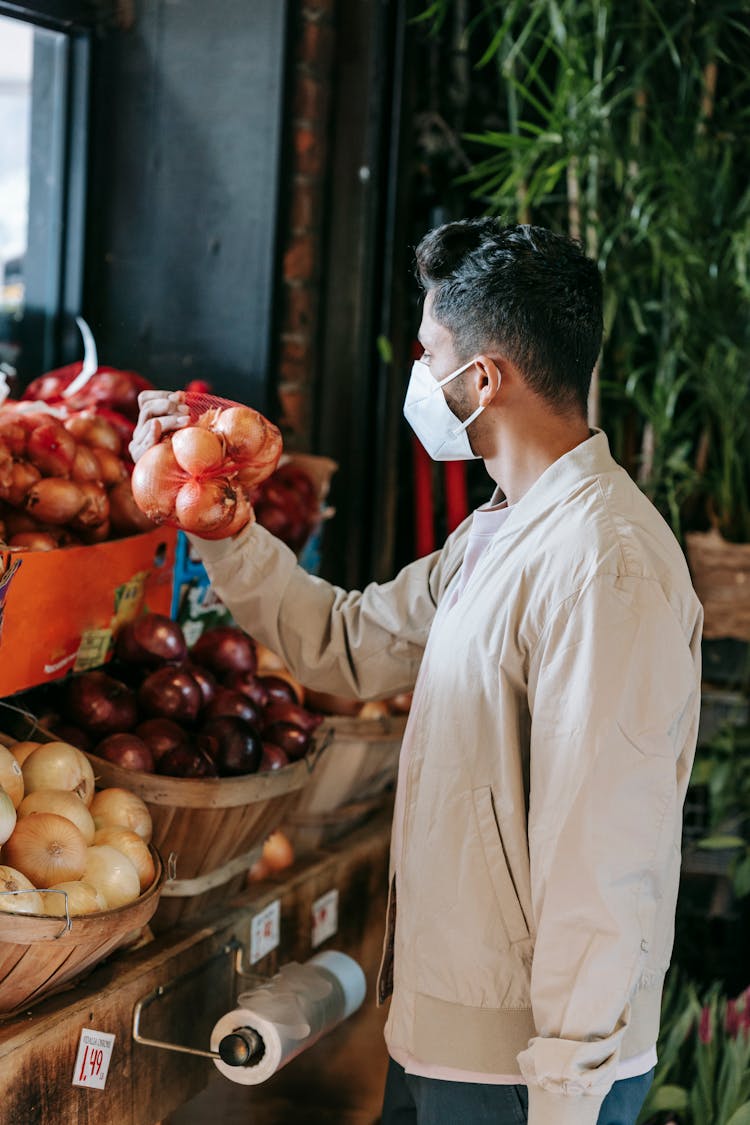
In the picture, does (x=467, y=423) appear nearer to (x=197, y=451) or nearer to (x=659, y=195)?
(x=197, y=451)

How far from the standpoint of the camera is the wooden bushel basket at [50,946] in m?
1.39

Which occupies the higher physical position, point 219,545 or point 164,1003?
point 219,545

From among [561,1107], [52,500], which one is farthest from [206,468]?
[561,1107]

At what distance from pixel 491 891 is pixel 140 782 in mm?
580

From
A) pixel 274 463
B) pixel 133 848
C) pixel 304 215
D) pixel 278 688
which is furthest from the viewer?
pixel 304 215

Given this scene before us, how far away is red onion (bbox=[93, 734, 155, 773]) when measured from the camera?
1.83 metres

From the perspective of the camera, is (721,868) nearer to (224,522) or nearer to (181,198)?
(224,522)

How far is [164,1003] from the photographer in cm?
179

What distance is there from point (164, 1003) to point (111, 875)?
325 millimetres

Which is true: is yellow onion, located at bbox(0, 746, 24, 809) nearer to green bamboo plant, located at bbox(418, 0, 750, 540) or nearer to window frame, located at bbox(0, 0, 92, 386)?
window frame, located at bbox(0, 0, 92, 386)

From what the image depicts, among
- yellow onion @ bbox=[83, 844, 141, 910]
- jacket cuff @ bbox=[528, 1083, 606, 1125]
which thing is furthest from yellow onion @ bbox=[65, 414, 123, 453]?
jacket cuff @ bbox=[528, 1083, 606, 1125]

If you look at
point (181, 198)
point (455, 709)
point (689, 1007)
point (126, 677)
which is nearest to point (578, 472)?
point (455, 709)

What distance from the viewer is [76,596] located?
73.2 inches

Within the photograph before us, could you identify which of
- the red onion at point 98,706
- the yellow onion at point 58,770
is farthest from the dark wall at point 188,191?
the yellow onion at point 58,770
